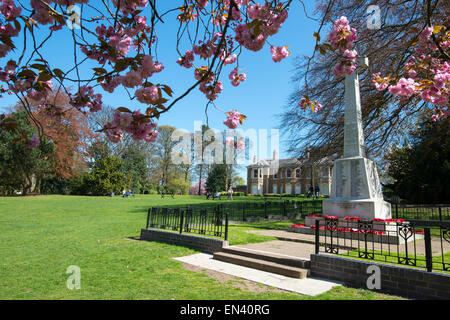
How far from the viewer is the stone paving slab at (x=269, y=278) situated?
4911 millimetres

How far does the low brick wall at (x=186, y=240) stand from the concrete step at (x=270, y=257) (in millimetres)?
363

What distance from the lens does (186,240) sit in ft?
27.6

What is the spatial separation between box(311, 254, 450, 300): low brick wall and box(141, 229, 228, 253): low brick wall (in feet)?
9.13

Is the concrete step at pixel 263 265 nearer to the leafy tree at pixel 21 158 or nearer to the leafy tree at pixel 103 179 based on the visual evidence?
the leafy tree at pixel 21 158

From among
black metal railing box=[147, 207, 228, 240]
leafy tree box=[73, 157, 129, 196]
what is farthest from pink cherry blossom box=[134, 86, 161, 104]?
leafy tree box=[73, 157, 129, 196]

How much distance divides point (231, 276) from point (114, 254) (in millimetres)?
3372

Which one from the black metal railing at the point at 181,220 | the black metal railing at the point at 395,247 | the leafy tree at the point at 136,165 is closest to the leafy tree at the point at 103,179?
the leafy tree at the point at 136,165

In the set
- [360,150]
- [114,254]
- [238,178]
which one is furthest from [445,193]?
[238,178]

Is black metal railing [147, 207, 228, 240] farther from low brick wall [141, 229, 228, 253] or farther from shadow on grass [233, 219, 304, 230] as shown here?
shadow on grass [233, 219, 304, 230]

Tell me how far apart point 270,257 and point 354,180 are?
575 cm

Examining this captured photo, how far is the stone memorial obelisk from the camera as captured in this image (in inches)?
389

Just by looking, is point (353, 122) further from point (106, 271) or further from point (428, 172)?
point (428, 172)

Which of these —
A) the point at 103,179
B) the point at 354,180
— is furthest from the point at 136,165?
the point at 354,180
